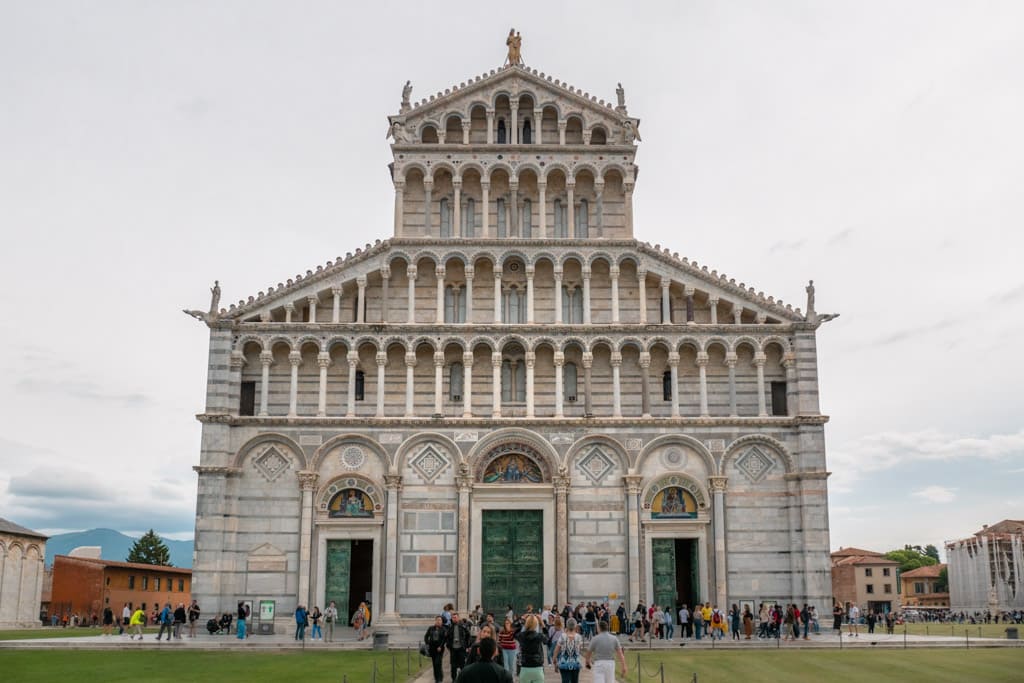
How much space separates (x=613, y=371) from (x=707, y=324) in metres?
4.18

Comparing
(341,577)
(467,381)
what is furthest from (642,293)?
(341,577)

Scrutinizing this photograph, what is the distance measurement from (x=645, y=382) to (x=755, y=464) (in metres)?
5.25

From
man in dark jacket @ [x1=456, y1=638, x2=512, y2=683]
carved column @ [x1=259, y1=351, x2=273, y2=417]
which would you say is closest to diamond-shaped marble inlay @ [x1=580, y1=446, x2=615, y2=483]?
carved column @ [x1=259, y1=351, x2=273, y2=417]

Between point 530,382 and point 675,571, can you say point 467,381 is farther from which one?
point 675,571

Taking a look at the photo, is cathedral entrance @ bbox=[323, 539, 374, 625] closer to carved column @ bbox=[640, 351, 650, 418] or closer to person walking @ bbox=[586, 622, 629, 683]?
carved column @ bbox=[640, 351, 650, 418]

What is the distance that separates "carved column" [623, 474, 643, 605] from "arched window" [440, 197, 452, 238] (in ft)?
40.7

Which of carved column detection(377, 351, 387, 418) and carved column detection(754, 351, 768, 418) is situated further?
carved column detection(754, 351, 768, 418)

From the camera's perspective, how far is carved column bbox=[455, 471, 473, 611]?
3800cm

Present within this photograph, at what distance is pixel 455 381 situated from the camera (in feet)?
135

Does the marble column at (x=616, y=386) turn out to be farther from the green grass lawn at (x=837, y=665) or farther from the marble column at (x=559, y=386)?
the green grass lawn at (x=837, y=665)

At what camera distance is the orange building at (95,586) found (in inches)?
2456

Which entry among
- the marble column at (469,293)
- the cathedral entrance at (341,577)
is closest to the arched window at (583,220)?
the marble column at (469,293)

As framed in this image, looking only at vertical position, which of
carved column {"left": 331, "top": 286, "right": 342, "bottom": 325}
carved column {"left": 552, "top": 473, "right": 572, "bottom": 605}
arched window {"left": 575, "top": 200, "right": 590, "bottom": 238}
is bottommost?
carved column {"left": 552, "top": 473, "right": 572, "bottom": 605}

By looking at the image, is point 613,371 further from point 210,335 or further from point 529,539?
point 210,335
